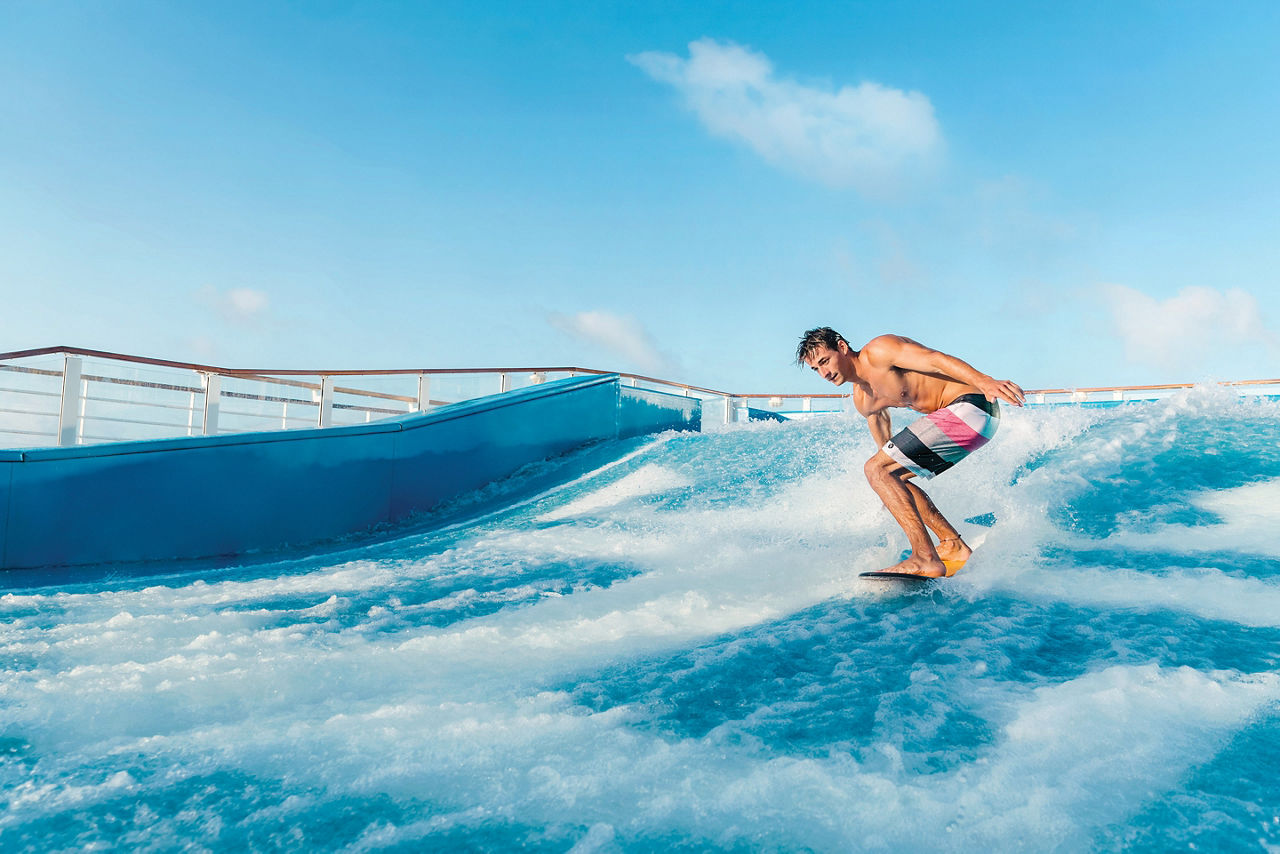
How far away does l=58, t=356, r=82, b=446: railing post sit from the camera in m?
6.13

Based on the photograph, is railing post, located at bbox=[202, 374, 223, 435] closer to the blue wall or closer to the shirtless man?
the blue wall

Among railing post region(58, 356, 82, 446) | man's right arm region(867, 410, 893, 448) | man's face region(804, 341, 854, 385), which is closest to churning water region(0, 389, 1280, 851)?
man's right arm region(867, 410, 893, 448)

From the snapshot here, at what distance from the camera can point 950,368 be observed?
149 inches

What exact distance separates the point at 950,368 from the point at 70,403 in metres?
6.68

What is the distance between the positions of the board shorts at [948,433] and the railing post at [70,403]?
6367 mm

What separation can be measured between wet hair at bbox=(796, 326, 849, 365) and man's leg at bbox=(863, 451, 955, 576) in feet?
2.11

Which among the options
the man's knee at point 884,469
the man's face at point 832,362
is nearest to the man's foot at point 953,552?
the man's knee at point 884,469

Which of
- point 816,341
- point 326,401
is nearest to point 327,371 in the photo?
point 326,401

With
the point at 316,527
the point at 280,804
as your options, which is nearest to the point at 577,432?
the point at 316,527

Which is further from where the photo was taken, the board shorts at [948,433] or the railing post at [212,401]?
the railing post at [212,401]

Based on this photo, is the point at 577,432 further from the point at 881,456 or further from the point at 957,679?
the point at 957,679

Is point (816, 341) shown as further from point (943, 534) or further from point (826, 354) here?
point (943, 534)

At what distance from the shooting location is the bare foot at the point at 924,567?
12.3 feet

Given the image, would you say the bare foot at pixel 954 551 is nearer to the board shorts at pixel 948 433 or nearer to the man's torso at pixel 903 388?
the board shorts at pixel 948 433
